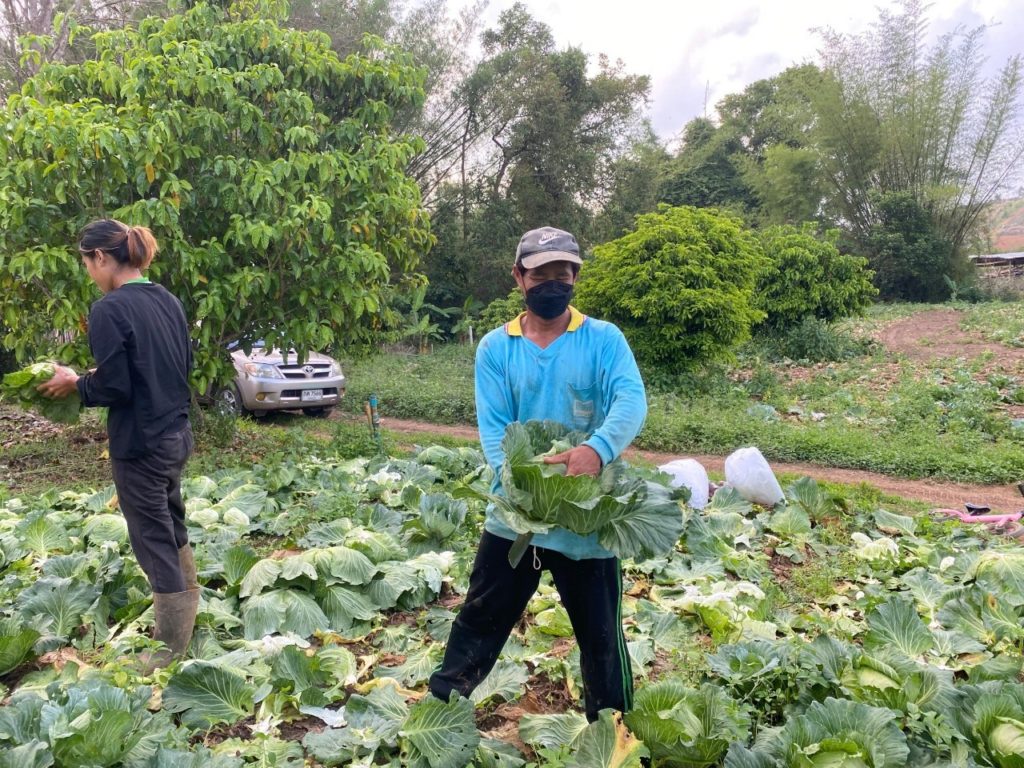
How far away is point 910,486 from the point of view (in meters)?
6.98

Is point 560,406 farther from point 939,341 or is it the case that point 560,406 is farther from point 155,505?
point 939,341

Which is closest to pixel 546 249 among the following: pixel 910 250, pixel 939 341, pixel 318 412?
pixel 318 412

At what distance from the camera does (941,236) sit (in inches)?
1057

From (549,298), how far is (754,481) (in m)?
3.55

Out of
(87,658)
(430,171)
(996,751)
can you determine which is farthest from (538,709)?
(430,171)

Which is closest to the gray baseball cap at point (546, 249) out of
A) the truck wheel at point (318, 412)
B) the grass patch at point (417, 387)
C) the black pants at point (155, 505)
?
the black pants at point (155, 505)

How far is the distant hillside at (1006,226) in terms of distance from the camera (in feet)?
94.7

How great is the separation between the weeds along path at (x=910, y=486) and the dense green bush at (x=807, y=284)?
8097 millimetres

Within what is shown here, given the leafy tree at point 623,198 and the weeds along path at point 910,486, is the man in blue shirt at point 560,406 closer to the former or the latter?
the weeds along path at point 910,486

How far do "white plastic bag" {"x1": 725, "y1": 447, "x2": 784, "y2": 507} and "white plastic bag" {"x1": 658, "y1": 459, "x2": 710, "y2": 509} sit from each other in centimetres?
24

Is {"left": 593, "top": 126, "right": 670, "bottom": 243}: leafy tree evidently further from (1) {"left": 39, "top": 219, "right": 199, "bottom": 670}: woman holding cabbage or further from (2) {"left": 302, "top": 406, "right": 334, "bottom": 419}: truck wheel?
(1) {"left": 39, "top": 219, "right": 199, "bottom": 670}: woman holding cabbage

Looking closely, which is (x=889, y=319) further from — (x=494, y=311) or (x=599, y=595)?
(x=599, y=595)

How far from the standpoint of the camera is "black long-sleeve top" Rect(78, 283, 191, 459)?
2906mm

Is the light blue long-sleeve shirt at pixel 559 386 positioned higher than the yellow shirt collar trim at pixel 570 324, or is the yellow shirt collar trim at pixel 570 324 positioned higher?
the yellow shirt collar trim at pixel 570 324
